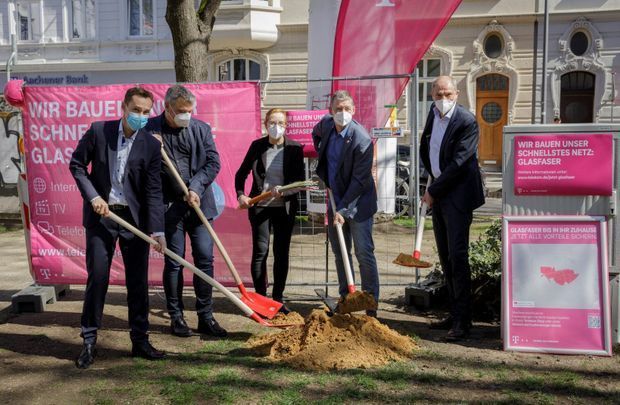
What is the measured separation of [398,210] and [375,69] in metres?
1.87

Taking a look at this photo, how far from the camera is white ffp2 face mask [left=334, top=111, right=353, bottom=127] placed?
18.0 ft

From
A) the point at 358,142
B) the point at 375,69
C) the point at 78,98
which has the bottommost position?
the point at 358,142

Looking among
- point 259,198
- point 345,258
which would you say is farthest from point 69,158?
point 345,258

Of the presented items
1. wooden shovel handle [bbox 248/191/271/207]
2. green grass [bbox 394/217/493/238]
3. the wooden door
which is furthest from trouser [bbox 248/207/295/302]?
the wooden door

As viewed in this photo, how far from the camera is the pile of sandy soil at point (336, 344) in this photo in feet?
15.2

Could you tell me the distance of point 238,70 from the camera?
82.6ft

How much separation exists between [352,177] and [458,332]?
1.50 metres

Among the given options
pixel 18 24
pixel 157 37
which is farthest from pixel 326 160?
pixel 18 24

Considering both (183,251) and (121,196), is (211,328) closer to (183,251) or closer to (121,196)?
(183,251)

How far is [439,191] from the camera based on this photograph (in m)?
5.19

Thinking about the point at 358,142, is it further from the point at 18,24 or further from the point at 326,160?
the point at 18,24

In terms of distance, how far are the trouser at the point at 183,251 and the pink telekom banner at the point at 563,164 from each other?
2.51 metres

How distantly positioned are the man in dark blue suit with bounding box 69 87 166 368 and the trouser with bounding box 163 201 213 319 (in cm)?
47

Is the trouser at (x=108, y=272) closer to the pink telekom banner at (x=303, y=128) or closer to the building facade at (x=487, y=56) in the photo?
the pink telekom banner at (x=303, y=128)
